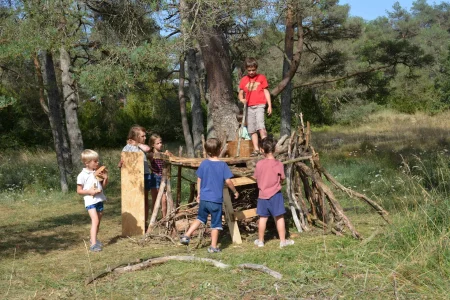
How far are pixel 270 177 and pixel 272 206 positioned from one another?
33 centimetres

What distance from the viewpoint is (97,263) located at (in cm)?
646

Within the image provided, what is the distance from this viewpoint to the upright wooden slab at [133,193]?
819cm

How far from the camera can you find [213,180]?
268 inches

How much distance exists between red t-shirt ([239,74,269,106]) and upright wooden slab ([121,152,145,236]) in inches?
68.2

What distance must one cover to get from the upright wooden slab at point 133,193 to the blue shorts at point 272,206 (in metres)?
1.92

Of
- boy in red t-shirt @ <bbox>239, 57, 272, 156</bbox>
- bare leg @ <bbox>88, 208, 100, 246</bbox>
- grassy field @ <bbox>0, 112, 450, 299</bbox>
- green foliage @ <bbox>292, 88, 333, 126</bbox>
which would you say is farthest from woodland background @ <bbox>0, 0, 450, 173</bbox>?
green foliage @ <bbox>292, 88, 333, 126</bbox>

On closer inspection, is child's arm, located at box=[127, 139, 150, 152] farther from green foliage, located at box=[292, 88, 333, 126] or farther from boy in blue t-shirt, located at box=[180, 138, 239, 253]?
green foliage, located at box=[292, 88, 333, 126]

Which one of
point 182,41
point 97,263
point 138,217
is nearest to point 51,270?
point 97,263

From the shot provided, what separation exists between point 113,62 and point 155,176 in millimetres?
1972

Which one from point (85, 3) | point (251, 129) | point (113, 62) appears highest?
point (85, 3)

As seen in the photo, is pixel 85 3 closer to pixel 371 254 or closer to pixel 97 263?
pixel 97 263

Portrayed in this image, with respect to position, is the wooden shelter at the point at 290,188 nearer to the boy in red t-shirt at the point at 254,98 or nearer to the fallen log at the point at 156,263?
the boy in red t-shirt at the point at 254,98

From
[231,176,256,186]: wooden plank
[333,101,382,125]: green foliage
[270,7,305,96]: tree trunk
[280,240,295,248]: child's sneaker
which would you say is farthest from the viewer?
[333,101,382,125]: green foliage

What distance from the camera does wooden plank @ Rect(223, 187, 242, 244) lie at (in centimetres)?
731
